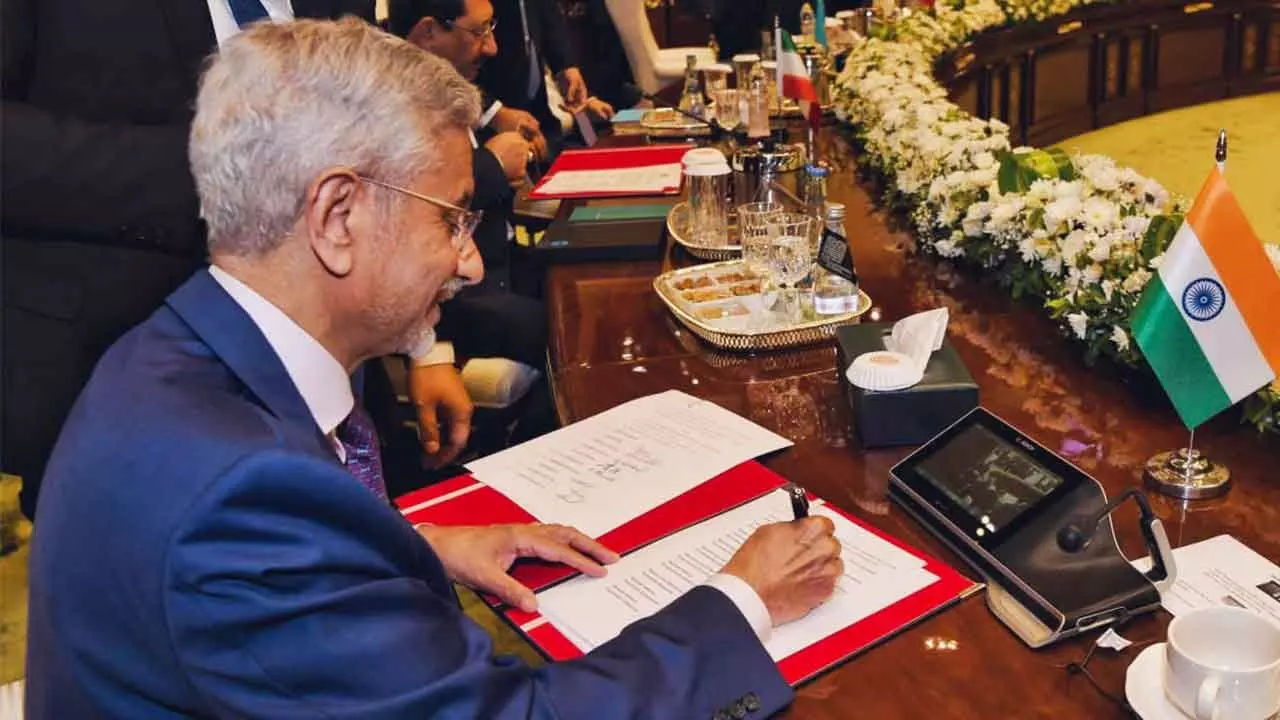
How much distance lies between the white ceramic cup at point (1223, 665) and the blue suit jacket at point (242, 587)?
33 cm

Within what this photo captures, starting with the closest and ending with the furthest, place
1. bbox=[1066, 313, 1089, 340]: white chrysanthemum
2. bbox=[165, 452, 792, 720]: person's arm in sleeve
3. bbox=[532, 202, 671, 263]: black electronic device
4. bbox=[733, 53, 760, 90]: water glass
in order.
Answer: bbox=[165, 452, 792, 720]: person's arm in sleeve
bbox=[1066, 313, 1089, 340]: white chrysanthemum
bbox=[532, 202, 671, 263]: black electronic device
bbox=[733, 53, 760, 90]: water glass

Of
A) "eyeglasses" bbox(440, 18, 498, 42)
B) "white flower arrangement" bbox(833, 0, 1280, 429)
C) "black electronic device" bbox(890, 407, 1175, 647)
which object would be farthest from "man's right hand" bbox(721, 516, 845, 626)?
"eyeglasses" bbox(440, 18, 498, 42)

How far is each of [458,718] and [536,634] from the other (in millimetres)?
288

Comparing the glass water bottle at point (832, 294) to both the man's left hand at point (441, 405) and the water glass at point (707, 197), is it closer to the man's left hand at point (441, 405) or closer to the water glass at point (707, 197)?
Result: the water glass at point (707, 197)

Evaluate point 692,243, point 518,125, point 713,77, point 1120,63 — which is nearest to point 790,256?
point 692,243

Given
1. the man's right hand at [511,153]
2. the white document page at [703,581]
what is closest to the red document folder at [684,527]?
the white document page at [703,581]

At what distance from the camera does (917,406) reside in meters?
1.53

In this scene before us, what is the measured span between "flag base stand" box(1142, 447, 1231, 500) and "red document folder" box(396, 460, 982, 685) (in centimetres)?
32

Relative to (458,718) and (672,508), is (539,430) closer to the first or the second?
(672,508)

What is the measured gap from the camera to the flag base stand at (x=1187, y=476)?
1382 mm

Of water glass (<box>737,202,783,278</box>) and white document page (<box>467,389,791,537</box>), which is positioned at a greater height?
water glass (<box>737,202,783,278</box>)

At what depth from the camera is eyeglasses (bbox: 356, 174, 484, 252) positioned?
3.65ft

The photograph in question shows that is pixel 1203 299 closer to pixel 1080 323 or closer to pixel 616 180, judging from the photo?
pixel 1080 323

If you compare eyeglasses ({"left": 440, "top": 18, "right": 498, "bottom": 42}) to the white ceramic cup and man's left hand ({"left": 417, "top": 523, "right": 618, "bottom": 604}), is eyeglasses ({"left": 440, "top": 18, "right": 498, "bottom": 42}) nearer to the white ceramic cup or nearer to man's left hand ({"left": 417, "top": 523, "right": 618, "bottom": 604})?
man's left hand ({"left": 417, "top": 523, "right": 618, "bottom": 604})
